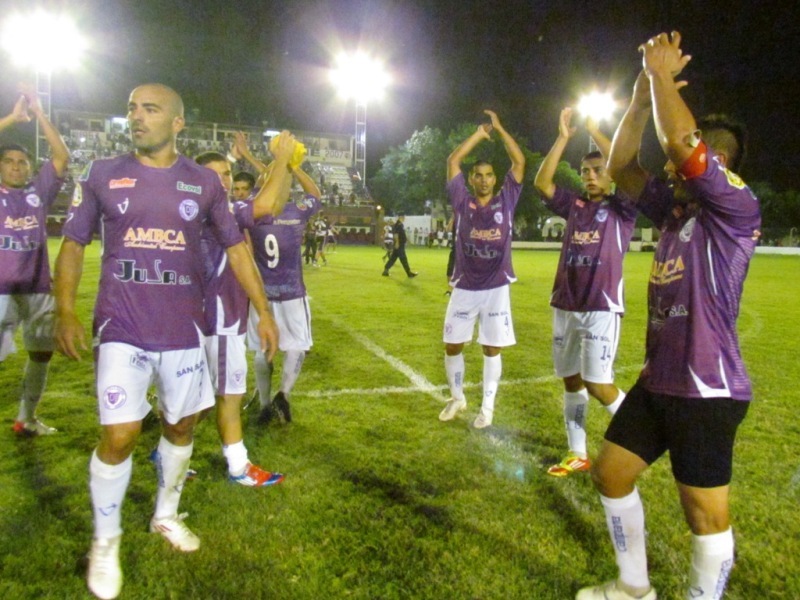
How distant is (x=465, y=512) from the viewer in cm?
392

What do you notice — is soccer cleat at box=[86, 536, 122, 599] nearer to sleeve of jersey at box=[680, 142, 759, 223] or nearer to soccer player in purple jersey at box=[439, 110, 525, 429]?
sleeve of jersey at box=[680, 142, 759, 223]

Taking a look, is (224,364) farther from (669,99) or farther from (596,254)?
(669,99)

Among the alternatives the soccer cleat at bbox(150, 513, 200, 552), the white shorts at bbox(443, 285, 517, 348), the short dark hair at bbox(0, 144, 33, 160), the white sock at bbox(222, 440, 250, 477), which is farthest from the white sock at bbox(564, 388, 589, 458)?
the short dark hair at bbox(0, 144, 33, 160)

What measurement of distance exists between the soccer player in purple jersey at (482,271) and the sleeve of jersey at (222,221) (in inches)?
115

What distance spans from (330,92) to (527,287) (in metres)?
53.9

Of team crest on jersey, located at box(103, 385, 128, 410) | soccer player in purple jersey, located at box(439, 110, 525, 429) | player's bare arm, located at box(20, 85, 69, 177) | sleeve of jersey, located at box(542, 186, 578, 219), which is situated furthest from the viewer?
soccer player in purple jersey, located at box(439, 110, 525, 429)

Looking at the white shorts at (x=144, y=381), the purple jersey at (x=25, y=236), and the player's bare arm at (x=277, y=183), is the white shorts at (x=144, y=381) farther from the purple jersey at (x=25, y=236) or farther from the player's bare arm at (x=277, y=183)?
the purple jersey at (x=25, y=236)

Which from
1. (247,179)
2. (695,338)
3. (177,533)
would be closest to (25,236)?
(247,179)

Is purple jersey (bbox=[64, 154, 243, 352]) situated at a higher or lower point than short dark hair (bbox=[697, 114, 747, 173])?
lower

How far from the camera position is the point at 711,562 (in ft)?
8.41

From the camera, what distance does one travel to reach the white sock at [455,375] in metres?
5.96

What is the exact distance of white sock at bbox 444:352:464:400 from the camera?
19.6 ft

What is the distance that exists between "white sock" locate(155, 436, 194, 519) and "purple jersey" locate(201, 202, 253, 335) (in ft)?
3.02

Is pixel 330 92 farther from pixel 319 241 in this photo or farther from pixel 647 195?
pixel 647 195
